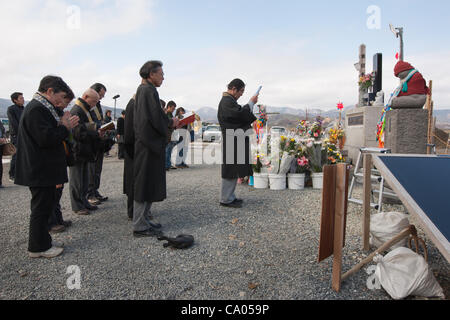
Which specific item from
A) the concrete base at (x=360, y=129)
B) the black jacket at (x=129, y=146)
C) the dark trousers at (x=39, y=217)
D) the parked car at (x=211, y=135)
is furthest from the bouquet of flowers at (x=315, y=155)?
the parked car at (x=211, y=135)

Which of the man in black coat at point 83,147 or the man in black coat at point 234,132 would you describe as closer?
the man in black coat at point 83,147

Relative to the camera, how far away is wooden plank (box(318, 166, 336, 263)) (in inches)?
93.1

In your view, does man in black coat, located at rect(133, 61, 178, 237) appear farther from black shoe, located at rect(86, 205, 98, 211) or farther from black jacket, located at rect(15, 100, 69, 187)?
black shoe, located at rect(86, 205, 98, 211)

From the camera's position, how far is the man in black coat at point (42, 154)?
308cm

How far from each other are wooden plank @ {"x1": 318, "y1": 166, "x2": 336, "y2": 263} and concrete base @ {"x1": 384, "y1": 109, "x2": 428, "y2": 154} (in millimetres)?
3635

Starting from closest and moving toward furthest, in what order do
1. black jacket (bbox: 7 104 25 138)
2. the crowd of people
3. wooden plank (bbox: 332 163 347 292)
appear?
wooden plank (bbox: 332 163 347 292), the crowd of people, black jacket (bbox: 7 104 25 138)

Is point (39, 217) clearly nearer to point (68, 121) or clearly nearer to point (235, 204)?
point (68, 121)

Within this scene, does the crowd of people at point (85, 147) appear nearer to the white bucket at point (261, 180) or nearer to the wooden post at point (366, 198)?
the white bucket at point (261, 180)

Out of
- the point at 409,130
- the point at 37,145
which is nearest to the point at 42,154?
the point at 37,145

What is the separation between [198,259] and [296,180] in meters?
3.82

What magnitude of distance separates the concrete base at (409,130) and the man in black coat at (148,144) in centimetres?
407

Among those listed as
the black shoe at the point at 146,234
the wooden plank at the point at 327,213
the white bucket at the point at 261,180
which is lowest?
the black shoe at the point at 146,234

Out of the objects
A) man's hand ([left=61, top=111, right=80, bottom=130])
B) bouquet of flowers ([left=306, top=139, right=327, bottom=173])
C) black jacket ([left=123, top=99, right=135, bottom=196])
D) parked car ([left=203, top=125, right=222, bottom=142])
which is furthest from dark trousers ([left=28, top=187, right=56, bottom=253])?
parked car ([left=203, top=125, right=222, bottom=142])
